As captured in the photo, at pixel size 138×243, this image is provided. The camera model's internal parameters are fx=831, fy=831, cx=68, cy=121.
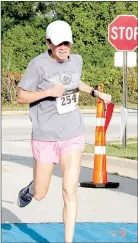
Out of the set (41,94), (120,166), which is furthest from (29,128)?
(41,94)

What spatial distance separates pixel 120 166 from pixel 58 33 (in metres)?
5.72

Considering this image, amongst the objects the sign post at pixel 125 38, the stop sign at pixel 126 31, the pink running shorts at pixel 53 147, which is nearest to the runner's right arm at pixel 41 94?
the pink running shorts at pixel 53 147

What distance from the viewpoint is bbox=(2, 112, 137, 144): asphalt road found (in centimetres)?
1562

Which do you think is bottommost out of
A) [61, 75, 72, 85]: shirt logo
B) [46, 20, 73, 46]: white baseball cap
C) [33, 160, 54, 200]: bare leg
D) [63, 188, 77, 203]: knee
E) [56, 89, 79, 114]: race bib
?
[63, 188, 77, 203]: knee

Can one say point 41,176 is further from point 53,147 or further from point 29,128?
point 29,128

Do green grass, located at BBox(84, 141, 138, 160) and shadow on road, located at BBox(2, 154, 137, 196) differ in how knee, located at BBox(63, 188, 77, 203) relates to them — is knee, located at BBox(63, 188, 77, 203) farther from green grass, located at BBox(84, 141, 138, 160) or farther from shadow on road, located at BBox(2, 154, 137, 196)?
green grass, located at BBox(84, 141, 138, 160)

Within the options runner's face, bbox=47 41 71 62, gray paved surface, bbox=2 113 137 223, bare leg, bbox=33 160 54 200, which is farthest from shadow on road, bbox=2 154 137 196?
runner's face, bbox=47 41 71 62

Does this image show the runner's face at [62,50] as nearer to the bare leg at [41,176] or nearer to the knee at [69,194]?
the bare leg at [41,176]

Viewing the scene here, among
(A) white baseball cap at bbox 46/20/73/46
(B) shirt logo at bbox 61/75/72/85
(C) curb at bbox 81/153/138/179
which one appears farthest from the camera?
(C) curb at bbox 81/153/138/179

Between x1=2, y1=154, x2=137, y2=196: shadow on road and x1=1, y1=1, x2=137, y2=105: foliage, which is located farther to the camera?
x1=1, y1=1, x2=137, y2=105: foliage

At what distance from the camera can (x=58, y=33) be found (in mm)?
4617

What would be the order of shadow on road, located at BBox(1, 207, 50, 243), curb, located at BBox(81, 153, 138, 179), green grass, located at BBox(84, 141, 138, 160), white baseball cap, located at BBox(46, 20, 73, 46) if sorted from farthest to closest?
green grass, located at BBox(84, 141, 138, 160) < curb, located at BBox(81, 153, 138, 179) < shadow on road, located at BBox(1, 207, 50, 243) < white baseball cap, located at BBox(46, 20, 73, 46)

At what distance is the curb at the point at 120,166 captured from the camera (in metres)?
9.59

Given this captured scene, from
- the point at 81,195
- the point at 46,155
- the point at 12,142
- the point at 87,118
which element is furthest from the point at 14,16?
→ the point at 46,155
